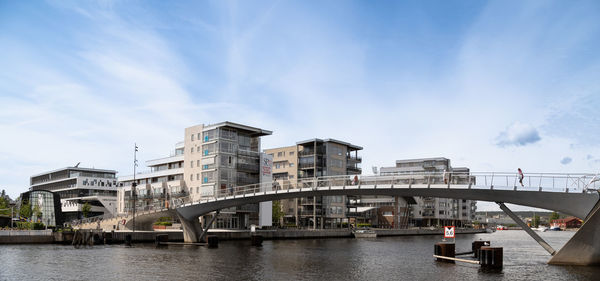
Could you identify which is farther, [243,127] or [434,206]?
[434,206]

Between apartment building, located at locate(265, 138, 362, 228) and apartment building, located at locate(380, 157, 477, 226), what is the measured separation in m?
39.4

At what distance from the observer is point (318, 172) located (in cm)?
11700

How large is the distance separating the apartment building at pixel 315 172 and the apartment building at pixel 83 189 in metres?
48.8

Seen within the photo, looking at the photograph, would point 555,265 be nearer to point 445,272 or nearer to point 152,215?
point 445,272

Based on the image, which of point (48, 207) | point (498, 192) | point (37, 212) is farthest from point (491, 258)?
point (37, 212)

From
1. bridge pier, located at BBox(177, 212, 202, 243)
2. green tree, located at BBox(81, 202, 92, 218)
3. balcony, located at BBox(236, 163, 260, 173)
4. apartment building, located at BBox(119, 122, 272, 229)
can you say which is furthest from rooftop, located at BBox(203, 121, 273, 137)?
green tree, located at BBox(81, 202, 92, 218)

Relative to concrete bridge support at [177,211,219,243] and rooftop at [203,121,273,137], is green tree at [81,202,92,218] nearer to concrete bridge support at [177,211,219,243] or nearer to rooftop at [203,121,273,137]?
rooftop at [203,121,273,137]

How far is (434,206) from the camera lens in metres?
167

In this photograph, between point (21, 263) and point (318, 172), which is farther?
point (318, 172)

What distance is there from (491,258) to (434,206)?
5142 inches

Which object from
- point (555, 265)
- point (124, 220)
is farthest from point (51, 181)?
point (555, 265)

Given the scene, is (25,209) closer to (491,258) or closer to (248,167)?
(248,167)

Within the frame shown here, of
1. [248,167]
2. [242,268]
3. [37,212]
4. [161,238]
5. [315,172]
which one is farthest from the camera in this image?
[315,172]

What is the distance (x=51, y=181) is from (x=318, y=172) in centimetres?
8729
